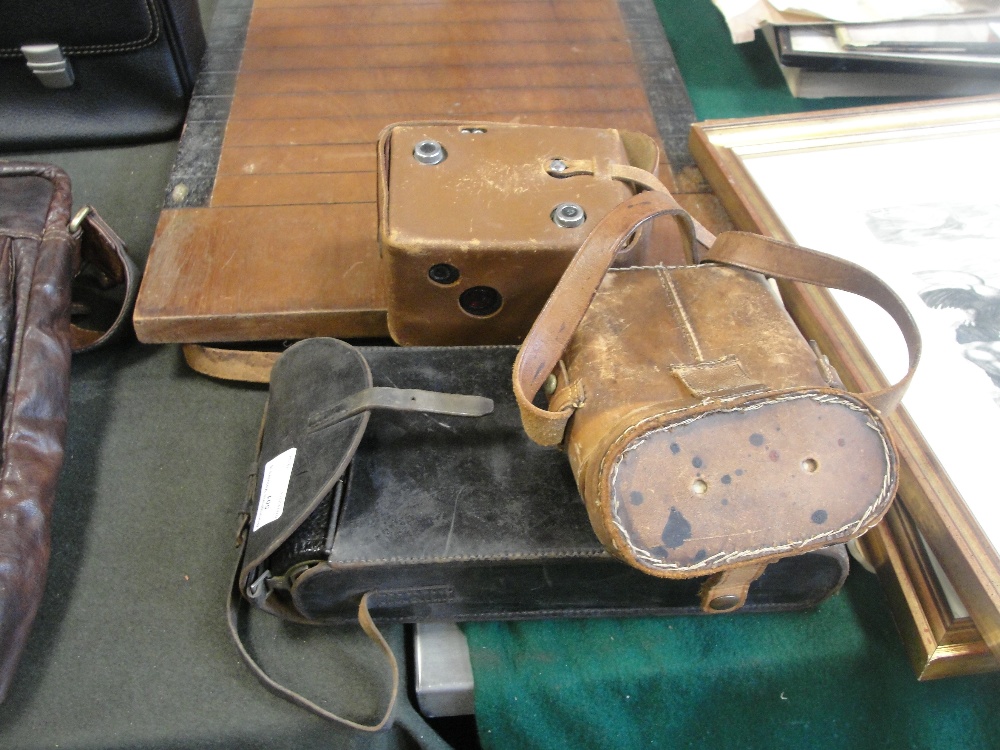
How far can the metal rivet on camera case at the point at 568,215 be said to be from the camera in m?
0.78

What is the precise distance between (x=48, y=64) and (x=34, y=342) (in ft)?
1.64

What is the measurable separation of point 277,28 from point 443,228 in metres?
0.82

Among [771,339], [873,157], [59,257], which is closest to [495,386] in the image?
[771,339]

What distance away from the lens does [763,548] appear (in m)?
0.60

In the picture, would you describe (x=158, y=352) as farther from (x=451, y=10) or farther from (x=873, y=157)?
(x=873, y=157)

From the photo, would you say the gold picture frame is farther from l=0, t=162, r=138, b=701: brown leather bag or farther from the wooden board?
l=0, t=162, r=138, b=701: brown leather bag

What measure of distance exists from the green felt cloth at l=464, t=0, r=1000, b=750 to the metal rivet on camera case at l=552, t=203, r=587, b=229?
1.30ft

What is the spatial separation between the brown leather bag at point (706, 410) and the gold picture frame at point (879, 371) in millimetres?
100

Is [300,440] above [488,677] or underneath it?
above

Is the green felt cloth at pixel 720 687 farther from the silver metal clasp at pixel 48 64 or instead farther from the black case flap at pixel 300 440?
the silver metal clasp at pixel 48 64

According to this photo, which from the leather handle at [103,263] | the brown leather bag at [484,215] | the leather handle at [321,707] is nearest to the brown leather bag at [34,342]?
the leather handle at [103,263]

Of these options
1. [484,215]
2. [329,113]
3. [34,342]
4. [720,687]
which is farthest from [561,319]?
[329,113]

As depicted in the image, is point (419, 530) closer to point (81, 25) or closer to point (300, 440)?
point (300, 440)

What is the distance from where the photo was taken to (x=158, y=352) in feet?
3.37
